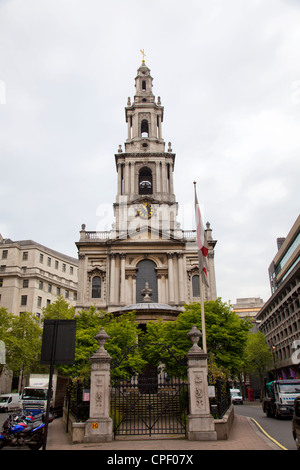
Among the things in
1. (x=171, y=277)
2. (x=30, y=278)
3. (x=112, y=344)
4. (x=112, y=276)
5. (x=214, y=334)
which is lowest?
(x=112, y=344)

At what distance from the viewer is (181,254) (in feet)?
150

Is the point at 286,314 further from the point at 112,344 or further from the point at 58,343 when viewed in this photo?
the point at 58,343

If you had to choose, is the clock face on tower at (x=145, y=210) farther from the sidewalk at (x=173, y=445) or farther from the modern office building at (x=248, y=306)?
the modern office building at (x=248, y=306)

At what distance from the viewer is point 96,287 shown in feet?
150

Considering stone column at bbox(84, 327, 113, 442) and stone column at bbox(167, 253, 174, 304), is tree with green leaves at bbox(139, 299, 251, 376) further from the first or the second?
stone column at bbox(84, 327, 113, 442)

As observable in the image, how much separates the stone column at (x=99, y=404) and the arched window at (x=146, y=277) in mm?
29166

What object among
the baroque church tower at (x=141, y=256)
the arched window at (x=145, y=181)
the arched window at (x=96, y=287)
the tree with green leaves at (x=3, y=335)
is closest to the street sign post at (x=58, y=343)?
the baroque church tower at (x=141, y=256)

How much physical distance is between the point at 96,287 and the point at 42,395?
62.4 ft

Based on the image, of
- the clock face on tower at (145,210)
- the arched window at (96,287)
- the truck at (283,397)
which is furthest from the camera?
the clock face on tower at (145,210)

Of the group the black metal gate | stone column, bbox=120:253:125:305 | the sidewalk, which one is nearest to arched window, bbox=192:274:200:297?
stone column, bbox=120:253:125:305

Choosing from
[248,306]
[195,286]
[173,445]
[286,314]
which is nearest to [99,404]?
[173,445]

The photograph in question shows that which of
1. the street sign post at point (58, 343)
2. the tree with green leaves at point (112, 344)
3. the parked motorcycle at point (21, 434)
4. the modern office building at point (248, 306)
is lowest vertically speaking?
the parked motorcycle at point (21, 434)

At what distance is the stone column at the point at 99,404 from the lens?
14008 mm
